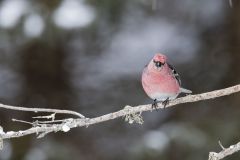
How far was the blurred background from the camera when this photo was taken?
5.64 m

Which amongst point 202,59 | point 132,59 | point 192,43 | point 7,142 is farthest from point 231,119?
Result: point 7,142

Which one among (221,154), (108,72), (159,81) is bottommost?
(221,154)

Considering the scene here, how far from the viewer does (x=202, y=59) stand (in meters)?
6.25

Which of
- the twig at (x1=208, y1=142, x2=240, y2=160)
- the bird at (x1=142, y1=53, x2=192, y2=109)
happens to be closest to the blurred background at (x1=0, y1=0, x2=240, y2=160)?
the bird at (x1=142, y1=53, x2=192, y2=109)

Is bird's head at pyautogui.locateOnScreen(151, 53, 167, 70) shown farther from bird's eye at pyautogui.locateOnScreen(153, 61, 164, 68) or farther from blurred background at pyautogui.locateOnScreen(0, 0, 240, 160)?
blurred background at pyautogui.locateOnScreen(0, 0, 240, 160)

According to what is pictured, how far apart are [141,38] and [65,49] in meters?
1.20

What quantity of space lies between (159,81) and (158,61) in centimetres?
13

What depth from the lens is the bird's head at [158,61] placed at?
3.40 meters

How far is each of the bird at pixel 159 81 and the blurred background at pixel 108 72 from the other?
6.48 feet

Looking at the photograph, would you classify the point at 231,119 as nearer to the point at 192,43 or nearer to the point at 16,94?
the point at 192,43

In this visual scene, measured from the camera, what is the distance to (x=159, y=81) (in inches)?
136

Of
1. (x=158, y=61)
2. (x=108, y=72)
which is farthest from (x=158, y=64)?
(x=108, y=72)

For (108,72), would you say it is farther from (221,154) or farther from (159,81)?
(221,154)

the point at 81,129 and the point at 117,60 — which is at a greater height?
the point at 117,60
